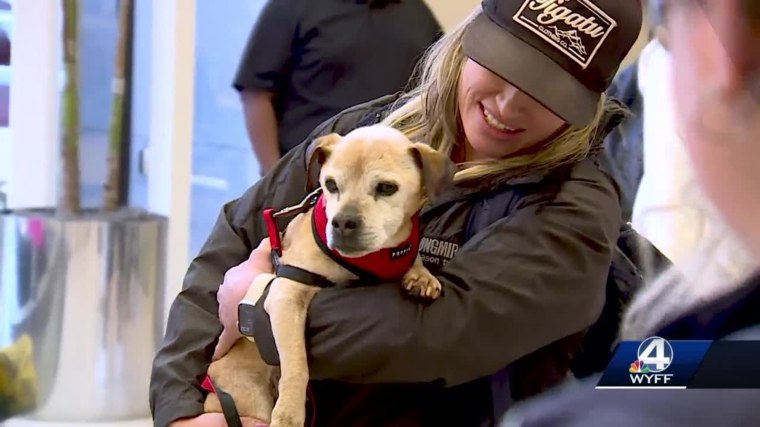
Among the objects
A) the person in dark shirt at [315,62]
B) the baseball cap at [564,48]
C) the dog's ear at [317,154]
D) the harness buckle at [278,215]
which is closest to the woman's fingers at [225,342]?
the harness buckle at [278,215]

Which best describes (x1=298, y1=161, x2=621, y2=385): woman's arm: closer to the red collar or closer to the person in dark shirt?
the red collar

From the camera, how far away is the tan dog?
1.06 metres

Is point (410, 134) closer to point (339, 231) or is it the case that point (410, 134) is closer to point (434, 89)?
point (434, 89)

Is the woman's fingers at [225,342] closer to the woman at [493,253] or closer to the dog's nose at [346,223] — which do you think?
the woman at [493,253]

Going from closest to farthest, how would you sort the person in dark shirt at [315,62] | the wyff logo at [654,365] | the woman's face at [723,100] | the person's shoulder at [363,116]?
the woman's face at [723,100] < the wyff logo at [654,365] < the person's shoulder at [363,116] < the person in dark shirt at [315,62]

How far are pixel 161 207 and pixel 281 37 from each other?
1.83 ft

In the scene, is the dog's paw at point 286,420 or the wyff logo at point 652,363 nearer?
the wyff logo at point 652,363

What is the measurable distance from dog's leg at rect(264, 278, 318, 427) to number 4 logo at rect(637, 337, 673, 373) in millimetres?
368

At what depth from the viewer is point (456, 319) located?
101 centimetres

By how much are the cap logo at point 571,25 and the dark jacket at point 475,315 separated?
5.7 inches

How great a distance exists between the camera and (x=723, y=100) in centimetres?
47

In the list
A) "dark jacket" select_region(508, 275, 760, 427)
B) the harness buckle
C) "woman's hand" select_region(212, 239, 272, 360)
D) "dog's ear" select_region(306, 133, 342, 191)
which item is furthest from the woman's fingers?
"dark jacket" select_region(508, 275, 760, 427)

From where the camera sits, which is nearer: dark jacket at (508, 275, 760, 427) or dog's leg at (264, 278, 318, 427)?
dark jacket at (508, 275, 760, 427)

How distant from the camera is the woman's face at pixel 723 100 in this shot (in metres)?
0.45
